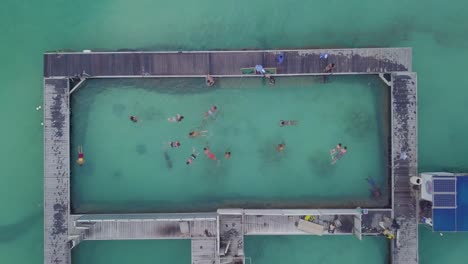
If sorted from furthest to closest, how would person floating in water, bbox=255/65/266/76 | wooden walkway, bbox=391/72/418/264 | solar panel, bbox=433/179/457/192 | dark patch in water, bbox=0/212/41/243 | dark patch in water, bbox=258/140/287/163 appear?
1. dark patch in water, bbox=0/212/41/243
2. dark patch in water, bbox=258/140/287/163
3. person floating in water, bbox=255/65/266/76
4. wooden walkway, bbox=391/72/418/264
5. solar panel, bbox=433/179/457/192

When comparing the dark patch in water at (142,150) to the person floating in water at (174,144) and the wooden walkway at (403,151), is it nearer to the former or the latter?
the person floating in water at (174,144)

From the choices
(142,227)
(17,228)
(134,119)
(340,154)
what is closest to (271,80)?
(340,154)

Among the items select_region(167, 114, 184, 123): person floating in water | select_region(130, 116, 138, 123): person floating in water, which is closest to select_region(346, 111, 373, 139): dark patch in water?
select_region(167, 114, 184, 123): person floating in water

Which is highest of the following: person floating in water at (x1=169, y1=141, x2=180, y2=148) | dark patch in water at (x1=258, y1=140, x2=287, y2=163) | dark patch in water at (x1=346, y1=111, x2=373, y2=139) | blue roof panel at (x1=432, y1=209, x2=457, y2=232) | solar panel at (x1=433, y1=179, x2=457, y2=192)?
dark patch in water at (x1=346, y1=111, x2=373, y2=139)

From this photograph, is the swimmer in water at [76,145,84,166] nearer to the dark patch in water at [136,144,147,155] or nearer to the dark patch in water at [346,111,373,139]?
the dark patch in water at [136,144,147,155]

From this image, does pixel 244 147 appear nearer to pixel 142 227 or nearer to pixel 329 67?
pixel 329 67

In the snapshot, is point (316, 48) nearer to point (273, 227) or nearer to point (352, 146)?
point (352, 146)

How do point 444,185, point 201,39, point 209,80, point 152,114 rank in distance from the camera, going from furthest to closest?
1. point 201,39
2. point 152,114
3. point 209,80
4. point 444,185
